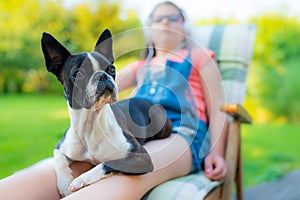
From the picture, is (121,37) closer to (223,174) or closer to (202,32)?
(223,174)

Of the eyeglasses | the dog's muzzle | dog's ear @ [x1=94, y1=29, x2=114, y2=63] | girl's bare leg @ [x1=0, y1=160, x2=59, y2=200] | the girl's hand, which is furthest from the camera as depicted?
the eyeglasses

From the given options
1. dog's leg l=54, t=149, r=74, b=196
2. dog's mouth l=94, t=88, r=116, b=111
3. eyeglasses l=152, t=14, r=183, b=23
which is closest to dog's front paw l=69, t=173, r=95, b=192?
dog's leg l=54, t=149, r=74, b=196

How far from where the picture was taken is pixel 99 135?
4.06 ft

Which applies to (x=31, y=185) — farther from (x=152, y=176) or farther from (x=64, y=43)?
(x=64, y=43)

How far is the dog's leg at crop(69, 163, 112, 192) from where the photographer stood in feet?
4.00

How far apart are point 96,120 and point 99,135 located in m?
0.05

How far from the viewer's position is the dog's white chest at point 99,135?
1.22 metres

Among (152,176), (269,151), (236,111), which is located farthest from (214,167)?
(269,151)

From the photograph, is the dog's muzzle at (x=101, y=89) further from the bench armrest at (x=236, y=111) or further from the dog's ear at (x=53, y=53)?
the bench armrest at (x=236, y=111)

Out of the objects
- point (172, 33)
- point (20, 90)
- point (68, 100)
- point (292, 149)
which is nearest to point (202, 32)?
point (172, 33)

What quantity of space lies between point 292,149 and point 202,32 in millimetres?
2386

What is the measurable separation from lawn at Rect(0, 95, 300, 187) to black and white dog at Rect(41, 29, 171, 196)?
1.43 m

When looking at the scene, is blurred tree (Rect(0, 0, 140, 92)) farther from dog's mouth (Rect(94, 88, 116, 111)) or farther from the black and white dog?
dog's mouth (Rect(94, 88, 116, 111))

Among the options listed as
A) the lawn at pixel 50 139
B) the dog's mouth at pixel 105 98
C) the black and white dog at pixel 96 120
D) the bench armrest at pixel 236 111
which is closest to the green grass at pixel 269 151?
the lawn at pixel 50 139
